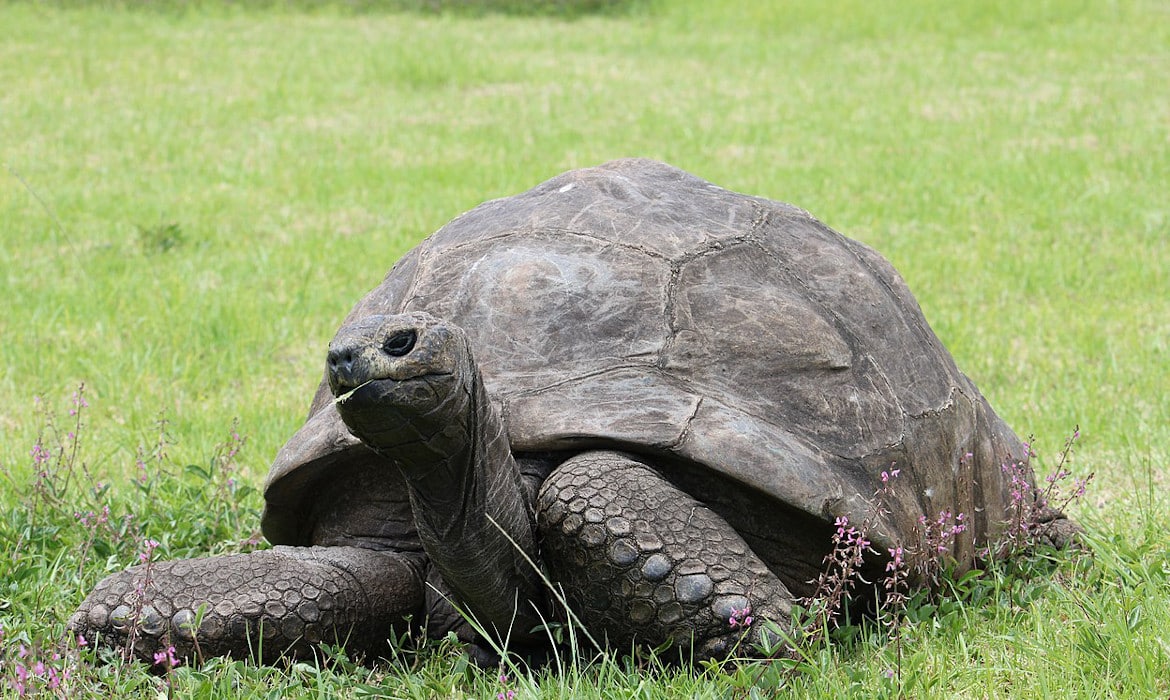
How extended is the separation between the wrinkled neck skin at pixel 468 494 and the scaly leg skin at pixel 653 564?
0.09 meters

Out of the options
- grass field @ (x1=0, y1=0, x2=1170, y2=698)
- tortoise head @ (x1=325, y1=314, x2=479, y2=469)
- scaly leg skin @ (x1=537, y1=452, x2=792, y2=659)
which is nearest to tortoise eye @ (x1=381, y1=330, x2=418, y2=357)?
tortoise head @ (x1=325, y1=314, x2=479, y2=469)

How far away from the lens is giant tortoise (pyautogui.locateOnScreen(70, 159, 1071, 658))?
2365mm

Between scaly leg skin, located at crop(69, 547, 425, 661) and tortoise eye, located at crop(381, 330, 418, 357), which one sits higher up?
tortoise eye, located at crop(381, 330, 418, 357)

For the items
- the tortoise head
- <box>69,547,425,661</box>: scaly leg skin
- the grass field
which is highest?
the tortoise head

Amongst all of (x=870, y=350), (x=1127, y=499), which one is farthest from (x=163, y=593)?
(x=1127, y=499)

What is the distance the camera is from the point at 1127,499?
3.62m

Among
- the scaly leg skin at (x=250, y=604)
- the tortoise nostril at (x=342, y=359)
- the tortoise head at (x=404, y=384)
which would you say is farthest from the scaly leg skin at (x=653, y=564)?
the tortoise nostril at (x=342, y=359)

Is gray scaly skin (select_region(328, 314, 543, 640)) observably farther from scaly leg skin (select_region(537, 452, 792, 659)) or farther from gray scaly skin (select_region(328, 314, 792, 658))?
scaly leg skin (select_region(537, 452, 792, 659))

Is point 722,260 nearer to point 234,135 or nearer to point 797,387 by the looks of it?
point 797,387

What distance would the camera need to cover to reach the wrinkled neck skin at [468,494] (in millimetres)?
2127

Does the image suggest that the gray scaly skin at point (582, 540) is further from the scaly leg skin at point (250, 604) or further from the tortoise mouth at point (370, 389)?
the scaly leg skin at point (250, 604)

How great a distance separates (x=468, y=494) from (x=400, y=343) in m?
0.37

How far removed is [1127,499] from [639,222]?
164 centimetres

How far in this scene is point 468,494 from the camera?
2.33m
